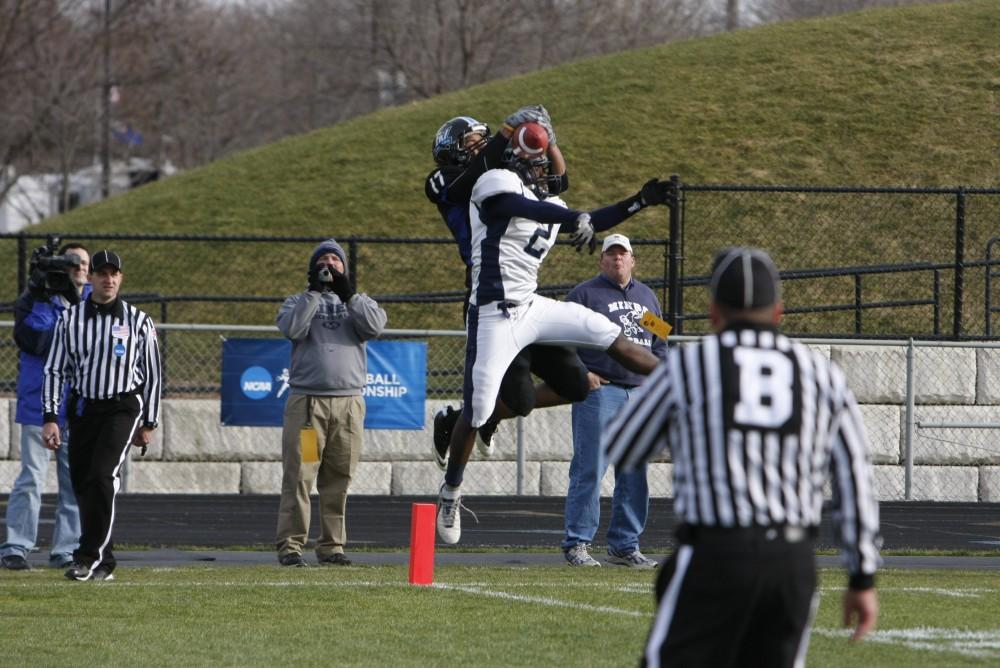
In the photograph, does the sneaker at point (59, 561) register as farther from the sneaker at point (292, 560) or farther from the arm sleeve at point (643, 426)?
the arm sleeve at point (643, 426)

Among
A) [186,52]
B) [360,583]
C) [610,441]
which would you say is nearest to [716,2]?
[186,52]

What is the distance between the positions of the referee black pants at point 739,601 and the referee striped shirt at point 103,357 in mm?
6405

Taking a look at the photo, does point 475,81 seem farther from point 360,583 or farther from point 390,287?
point 360,583

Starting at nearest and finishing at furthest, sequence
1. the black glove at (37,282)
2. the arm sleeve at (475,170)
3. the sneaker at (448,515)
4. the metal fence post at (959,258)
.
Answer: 1. the arm sleeve at (475,170)
2. the sneaker at (448,515)
3. the black glove at (37,282)
4. the metal fence post at (959,258)

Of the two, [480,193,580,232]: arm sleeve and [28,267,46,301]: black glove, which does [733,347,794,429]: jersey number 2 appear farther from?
[28,267,46,301]: black glove

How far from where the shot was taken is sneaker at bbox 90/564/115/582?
1026cm

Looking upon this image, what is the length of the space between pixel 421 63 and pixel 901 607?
127ft

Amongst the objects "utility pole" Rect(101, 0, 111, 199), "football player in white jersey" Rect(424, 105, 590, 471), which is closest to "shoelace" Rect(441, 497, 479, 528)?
"football player in white jersey" Rect(424, 105, 590, 471)

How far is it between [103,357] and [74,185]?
44576mm

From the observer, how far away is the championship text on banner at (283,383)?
16.5 m

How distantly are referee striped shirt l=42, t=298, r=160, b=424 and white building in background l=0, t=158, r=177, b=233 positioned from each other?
38.7 m

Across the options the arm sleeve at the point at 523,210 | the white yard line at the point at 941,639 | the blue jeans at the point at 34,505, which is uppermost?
the arm sleeve at the point at 523,210

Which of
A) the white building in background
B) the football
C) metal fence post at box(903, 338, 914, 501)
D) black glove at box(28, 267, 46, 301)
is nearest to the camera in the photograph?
the football

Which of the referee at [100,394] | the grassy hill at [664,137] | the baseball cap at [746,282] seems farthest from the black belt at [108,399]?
the grassy hill at [664,137]
